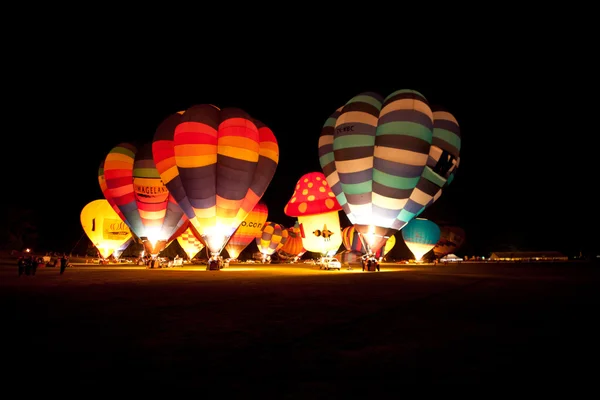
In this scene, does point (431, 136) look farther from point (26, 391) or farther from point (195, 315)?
point (26, 391)

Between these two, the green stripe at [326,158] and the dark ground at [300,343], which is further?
the green stripe at [326,158]

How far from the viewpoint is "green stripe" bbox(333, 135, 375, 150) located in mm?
22875

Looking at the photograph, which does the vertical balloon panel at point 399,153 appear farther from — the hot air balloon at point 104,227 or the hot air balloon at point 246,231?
the hot air balloon at point 104,227

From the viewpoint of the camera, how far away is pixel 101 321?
22.7ft

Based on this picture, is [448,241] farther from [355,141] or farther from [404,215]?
[355,141]

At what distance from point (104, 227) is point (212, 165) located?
19363 millimetres

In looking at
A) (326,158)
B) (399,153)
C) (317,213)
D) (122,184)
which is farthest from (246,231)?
(399,153)

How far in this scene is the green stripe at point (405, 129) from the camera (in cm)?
2203

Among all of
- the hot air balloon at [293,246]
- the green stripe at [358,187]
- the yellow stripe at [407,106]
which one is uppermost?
the yellow stripe at [407,106]

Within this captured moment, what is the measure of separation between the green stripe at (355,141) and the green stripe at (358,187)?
1.95 metres

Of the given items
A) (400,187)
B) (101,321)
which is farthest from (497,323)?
(400,187)

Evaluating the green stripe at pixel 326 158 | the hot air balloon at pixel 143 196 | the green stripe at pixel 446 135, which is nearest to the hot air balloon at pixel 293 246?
the hot air balloon at pixel 143 196

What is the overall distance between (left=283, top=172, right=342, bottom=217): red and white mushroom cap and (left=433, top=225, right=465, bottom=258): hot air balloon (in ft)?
88.7

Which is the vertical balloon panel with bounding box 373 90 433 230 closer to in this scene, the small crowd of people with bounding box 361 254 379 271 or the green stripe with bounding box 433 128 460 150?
the green stripe with bounding box 433 128 460 150
